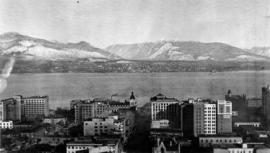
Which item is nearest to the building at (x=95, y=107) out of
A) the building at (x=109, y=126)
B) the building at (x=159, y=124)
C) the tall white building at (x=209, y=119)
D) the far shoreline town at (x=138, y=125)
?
the far shoreline town at (x=138, y=125)

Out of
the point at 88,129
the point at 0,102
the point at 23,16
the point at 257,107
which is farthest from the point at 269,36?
the point at 0,102

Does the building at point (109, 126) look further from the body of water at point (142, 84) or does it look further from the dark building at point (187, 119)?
the dark building at point (187, 119)

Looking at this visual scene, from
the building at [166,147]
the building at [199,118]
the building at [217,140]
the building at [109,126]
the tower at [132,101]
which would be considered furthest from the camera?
the tower at [132,101]

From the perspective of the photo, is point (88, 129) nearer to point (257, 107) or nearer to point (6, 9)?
point (6, 9)

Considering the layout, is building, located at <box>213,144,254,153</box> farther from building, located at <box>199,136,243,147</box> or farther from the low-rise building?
building, located at <box>199,136,243,147</box>

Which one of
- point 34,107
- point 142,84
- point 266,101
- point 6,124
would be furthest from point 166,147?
point 34,107

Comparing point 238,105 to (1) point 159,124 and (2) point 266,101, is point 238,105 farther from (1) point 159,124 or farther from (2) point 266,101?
(1) point 159,124
